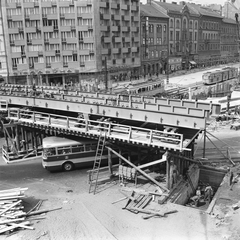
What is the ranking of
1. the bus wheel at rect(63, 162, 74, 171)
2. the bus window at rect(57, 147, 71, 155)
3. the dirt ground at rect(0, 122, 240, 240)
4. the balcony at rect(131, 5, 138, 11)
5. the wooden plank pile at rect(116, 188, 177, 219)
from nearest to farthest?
1. the dirt ground at rect(0, 122, 240, 240)
2. the wooden plank pile at rect(116, 188, 177, 219)
3. the bus window at rect(57, 147, 71, 155)
4. the bus wheel at rect(63, 162, 74, 171)
5. the balcony at rect(131, 5, 138, 11)

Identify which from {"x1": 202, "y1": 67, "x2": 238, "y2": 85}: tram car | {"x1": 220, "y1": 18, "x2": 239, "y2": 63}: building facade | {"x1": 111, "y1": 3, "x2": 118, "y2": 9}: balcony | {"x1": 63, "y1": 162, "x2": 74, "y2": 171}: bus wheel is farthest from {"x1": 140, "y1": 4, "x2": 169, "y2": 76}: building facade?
{"x1": 63, "y1": 162, "x2": 74, "y2": 171}: bus wheel

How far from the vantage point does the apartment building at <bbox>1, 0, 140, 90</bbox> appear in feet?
232

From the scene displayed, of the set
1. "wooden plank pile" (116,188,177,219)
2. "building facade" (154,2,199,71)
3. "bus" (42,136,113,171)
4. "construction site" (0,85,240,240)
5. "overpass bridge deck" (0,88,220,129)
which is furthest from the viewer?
"building facade" (154,2,199,71)

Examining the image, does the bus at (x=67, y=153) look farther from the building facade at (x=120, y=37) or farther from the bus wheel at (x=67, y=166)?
the building facade at (x=120, y=37)

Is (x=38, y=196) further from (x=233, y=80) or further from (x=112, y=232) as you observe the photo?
(x=233, y=80)

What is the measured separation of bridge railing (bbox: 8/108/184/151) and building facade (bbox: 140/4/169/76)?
66.4 metres

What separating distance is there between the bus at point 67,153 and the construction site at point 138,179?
44cm

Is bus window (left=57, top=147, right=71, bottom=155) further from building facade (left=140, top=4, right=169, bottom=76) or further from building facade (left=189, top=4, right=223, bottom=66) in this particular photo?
building facade (left=189, top=4, right=223, bottom=66)

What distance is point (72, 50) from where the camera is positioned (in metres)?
73.1

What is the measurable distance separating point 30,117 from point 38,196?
11.4 meters

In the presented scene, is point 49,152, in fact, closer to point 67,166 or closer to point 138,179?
point 67,166

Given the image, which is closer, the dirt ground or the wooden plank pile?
the dirt ground

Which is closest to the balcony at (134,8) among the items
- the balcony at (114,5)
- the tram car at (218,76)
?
the balcony at (114,5)

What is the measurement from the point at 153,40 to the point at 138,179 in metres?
80.7
